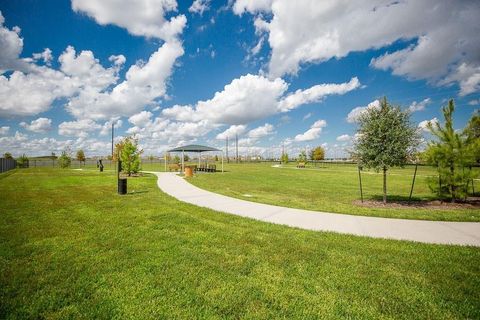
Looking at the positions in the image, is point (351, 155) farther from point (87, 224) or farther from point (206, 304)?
point (87, 224)

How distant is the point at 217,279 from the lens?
3631 mm

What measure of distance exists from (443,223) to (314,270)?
5246 millimetres

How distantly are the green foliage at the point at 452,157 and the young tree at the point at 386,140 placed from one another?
1.60m

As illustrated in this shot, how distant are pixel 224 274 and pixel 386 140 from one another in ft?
28.7

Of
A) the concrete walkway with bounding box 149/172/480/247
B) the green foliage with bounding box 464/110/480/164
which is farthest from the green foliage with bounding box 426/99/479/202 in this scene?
the concrete walkway with bounding box 149/172/480/247

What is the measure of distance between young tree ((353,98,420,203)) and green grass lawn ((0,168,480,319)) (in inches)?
205

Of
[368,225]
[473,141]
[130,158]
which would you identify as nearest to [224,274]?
[368,225]

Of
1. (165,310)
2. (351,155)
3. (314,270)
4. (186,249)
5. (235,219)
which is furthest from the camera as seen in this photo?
(351,155)

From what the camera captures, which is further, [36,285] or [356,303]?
[36,285]

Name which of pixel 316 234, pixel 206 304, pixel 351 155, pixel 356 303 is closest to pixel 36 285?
pixel 206 304

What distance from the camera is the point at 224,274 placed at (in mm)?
3775

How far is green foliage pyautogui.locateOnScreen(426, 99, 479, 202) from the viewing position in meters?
9.64

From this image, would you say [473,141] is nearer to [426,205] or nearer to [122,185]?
[426,205]

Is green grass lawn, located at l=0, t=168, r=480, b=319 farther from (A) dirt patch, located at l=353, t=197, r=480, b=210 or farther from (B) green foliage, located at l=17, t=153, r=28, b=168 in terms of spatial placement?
(B) green foliage, located at l=17, t=153, r=28, b=168
